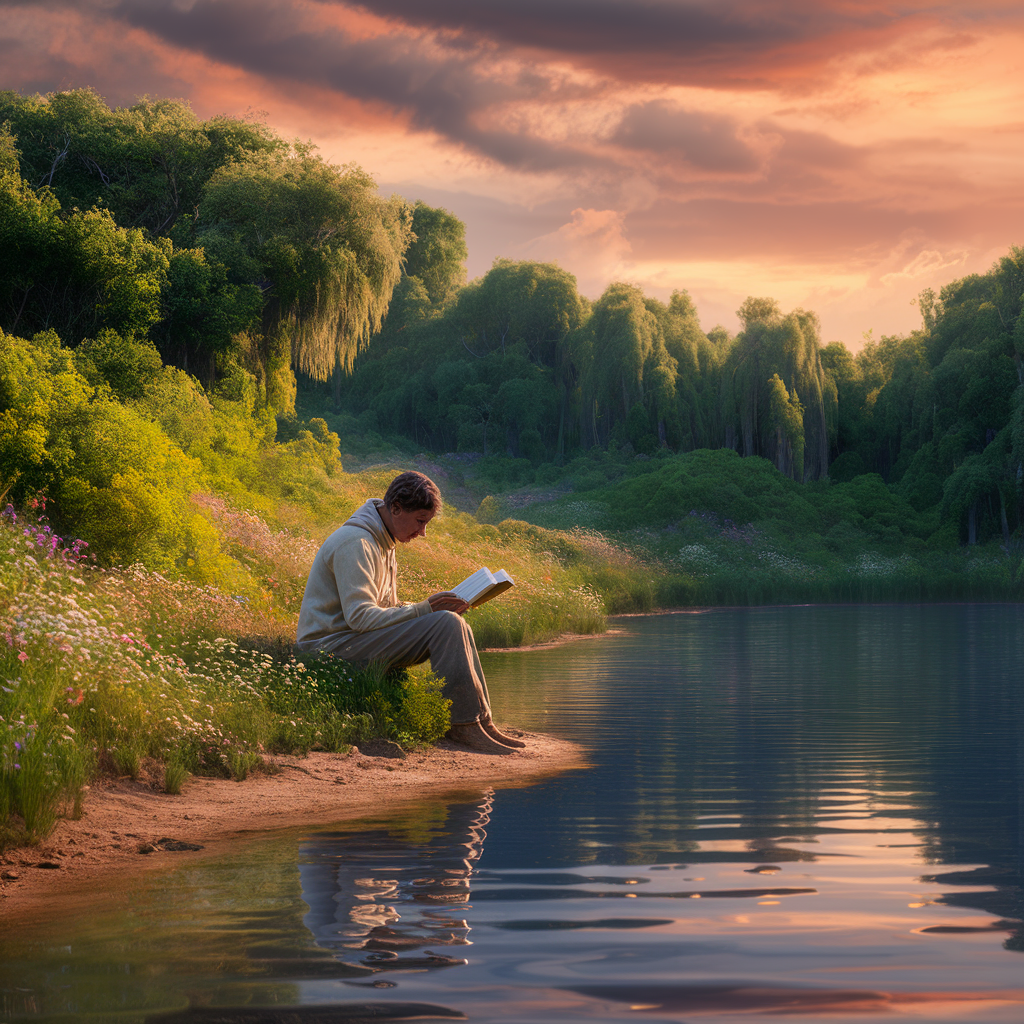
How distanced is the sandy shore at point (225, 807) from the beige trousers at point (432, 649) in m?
0.47

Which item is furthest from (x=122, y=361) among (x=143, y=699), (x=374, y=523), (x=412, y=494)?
(x=143, y=699)

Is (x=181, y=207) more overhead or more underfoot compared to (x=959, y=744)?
more overhead

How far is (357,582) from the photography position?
9789mm

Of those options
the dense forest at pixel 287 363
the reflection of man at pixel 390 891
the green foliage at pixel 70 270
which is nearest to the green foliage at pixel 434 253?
the dense forest at pixel 287 363

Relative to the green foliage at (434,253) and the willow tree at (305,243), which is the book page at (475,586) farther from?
the green foliage at (434,253)

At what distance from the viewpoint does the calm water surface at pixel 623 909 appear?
171 inches

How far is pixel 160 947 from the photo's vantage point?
502 cm

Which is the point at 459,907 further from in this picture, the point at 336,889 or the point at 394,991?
the point at 394,991

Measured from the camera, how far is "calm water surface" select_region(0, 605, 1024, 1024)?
14.2 ft

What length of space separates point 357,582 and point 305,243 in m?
17.1

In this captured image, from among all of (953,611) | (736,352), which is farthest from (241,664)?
(736,352)

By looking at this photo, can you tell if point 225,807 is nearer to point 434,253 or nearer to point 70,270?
point 70,270

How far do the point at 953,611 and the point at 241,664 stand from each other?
2864 centimetres

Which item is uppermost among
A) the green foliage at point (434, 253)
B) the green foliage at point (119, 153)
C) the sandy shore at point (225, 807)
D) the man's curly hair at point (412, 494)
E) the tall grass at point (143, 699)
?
the green foliage at point (434, 253)
